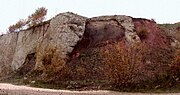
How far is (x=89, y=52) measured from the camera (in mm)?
57500

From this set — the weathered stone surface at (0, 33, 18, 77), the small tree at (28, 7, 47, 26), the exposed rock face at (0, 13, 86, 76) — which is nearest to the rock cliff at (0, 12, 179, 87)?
the exposed rock face at (0, 13, 86, 76)

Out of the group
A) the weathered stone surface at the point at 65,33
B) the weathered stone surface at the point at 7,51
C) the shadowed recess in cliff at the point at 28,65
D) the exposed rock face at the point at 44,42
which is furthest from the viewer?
the weathered stone surface at the point at 7,51

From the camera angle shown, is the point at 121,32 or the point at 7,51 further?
the point at 7,51

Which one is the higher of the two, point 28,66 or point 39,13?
point 39,13

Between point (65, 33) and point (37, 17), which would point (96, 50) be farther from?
point (37, 17)

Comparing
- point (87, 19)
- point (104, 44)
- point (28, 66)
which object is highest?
point (87, 19)

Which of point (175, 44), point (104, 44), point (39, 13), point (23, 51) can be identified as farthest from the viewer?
point (39, 13)

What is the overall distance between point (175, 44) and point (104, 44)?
39.9 feet

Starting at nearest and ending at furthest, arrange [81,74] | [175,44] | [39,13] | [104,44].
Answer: [81,74]
[104,44]
[175,44]
[39,13]

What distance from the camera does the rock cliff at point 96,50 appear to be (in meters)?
42.9

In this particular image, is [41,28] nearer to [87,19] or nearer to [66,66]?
[87,19]

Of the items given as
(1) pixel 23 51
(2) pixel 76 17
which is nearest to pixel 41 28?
(1) pixel 23 51

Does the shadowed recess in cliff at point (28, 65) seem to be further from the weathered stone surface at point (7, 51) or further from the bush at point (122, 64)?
the bush at point (122, 64)

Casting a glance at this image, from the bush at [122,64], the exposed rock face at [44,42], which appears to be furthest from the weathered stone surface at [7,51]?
the bush at [122,64]
